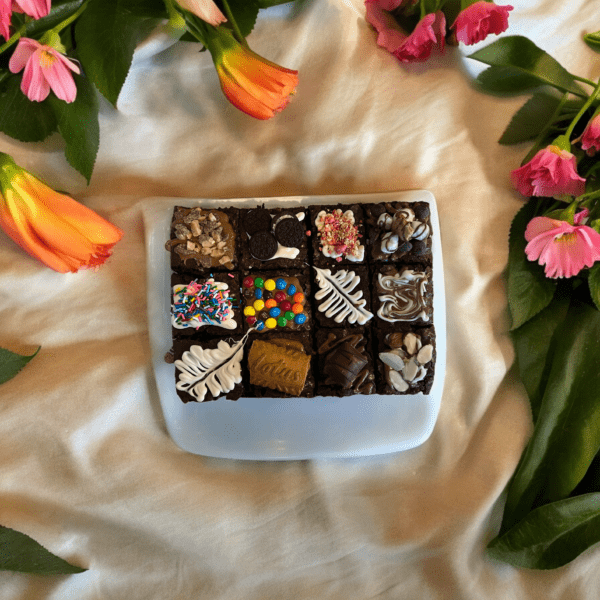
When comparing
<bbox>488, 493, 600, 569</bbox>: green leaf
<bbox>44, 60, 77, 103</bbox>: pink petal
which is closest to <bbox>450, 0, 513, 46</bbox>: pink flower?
<bbox>44, 60, 77, 103</bbox>: pink petal

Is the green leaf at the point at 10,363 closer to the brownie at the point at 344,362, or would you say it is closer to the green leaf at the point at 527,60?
the brownie at the point at 344,362

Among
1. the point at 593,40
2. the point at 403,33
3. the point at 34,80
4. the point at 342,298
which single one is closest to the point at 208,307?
the point at 342,298

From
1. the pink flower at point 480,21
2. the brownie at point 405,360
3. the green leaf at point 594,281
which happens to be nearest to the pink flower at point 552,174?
the green leaf at point 594,281

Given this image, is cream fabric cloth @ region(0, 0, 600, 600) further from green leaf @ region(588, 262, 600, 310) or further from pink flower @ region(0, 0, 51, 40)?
pink flower @ region(0, 0, 51, 40)

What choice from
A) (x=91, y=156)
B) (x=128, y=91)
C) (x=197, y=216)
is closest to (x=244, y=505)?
(x=197, y=216)

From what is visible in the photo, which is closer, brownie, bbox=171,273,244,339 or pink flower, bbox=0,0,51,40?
pink flower, bbox=0,0,51,40

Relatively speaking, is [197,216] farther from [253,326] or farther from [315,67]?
[315,67]

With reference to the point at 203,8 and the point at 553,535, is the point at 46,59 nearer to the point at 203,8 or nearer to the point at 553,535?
the point at 203,8
